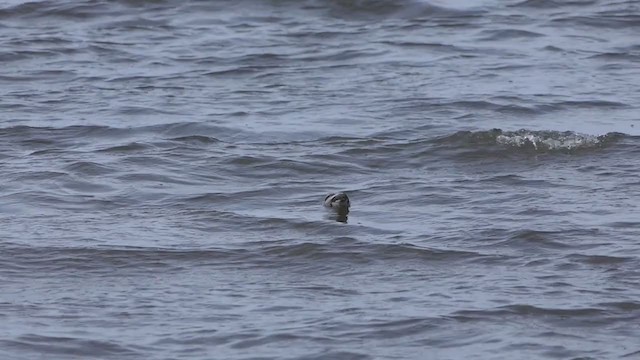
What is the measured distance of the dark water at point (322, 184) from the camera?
6.38 metres

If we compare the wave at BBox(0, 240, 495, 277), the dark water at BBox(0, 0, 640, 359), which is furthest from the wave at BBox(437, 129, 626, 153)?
the wave at BBox(0, 240, 495, 277)

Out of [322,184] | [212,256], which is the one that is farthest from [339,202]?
[212,256]

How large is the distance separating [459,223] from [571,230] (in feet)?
1.93

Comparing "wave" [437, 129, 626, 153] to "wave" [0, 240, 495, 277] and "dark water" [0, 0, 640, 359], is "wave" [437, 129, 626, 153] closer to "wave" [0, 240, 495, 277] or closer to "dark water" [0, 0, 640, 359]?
"dark water" [0, 0, 640, 359]

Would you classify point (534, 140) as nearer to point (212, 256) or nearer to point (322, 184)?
point (322, 184)

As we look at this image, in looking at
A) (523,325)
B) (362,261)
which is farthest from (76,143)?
(523,325)

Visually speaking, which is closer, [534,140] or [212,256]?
[212,256]

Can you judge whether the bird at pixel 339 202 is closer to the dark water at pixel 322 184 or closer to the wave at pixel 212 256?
the dark water at pixel 322 184

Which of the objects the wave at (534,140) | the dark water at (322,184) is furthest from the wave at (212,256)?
the wave at (534,140)

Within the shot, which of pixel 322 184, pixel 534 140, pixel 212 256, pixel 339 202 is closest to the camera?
pixel 212 256

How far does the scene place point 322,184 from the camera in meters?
9.06

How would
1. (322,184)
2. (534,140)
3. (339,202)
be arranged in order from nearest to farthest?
(339,202), (322,184), (534,140)

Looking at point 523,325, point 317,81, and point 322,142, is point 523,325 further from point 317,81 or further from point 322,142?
point 317,81

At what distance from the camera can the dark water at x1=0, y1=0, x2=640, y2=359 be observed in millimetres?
6379
